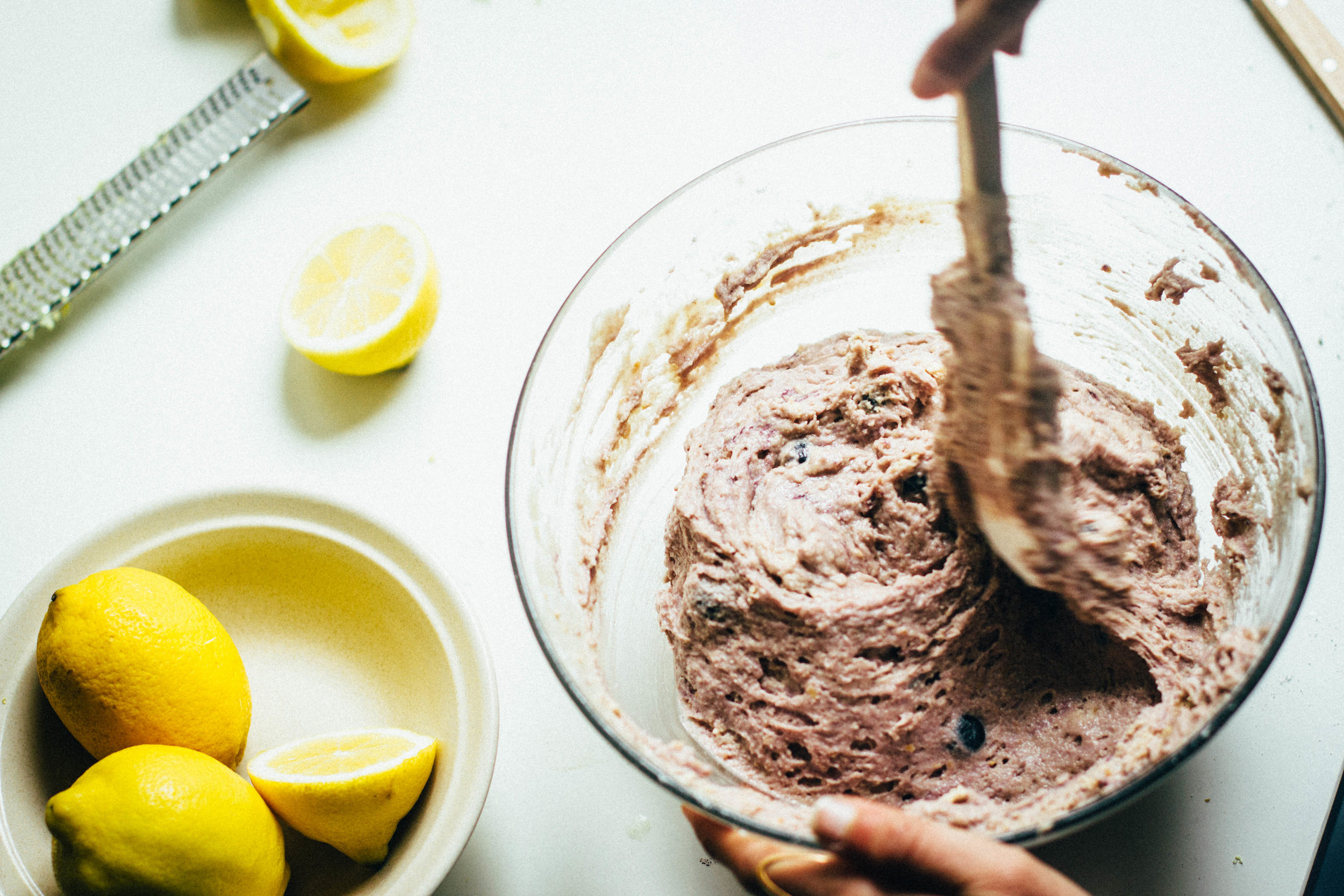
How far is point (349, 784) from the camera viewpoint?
1.10m

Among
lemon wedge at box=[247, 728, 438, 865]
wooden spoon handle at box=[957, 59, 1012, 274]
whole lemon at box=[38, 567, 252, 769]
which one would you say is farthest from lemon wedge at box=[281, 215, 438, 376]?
wooden spoon handle at box=[957, 59, 1012, 274]

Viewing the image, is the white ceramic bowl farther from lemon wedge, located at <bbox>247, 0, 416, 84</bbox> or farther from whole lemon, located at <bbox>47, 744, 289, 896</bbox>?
lemon wedge, located at <bbox>247, 0, 416, 84</bbox>

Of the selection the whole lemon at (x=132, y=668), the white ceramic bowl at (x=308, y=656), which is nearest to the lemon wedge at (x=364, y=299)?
the white ceramic bowl at (x=308, y=656)

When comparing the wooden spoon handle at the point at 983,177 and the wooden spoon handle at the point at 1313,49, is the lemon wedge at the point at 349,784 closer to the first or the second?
the wooden spoon handle at the point at 983,177

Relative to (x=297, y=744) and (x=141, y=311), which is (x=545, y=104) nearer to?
(x=141, y=311)

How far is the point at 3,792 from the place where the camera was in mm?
1173

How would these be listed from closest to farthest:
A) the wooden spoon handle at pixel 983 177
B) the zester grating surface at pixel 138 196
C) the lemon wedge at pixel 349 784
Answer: the wooden spoon handle at pixel 983 177, the lemon wedge at pixel 349 784, the zester grating surface at pixel 138 196

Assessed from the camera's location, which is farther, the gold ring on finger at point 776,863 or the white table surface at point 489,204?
the white table surface at point 489,204

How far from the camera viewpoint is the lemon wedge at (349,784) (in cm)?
111

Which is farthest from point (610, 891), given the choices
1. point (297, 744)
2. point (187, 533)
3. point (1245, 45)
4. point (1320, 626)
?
point (1245, 45)

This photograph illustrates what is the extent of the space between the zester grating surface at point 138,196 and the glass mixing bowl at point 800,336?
30.7 inches

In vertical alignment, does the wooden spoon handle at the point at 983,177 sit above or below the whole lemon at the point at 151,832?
above

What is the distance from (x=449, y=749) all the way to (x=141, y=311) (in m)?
0.94

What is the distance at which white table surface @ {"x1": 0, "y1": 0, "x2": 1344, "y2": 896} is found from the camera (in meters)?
1.33
